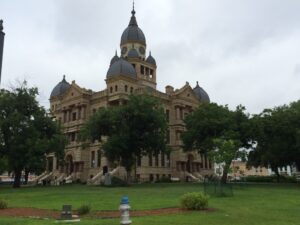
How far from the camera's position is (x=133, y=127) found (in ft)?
156

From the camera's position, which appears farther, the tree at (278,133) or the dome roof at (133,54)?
the dome roof at (133,54)

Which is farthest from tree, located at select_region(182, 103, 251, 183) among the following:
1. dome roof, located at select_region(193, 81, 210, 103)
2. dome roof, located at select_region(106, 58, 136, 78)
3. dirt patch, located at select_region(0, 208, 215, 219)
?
dirt patch, located at select_region(0, 208, 215, 219)

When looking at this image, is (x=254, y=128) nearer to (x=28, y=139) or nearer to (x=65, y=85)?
(x=28, y=139)

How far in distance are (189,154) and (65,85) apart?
30.1 meters

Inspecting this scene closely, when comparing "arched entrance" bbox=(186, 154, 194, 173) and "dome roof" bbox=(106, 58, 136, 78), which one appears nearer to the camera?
"dome roof" bbox=(106, 58, 136, 78)

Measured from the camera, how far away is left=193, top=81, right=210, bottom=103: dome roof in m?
80.2

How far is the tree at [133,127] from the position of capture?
46.9 meters

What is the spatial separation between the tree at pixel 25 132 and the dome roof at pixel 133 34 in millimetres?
28862

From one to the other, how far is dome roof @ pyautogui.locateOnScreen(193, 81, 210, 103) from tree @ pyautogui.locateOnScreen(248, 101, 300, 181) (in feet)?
97.1

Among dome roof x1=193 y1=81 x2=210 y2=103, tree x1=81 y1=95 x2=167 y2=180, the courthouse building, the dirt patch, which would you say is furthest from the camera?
dome roof x1=193 y1=81 x2=210 y2=103

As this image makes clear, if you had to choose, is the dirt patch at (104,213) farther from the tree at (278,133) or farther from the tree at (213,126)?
the tree at (213,126)

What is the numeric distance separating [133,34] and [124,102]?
1844 cm

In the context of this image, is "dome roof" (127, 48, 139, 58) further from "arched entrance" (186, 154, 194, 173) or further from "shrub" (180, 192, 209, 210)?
"shrub" (180, 192, 209, 210)

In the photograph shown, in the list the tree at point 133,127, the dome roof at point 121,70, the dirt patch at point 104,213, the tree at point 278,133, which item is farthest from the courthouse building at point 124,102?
the dirt patch at point 104,213
